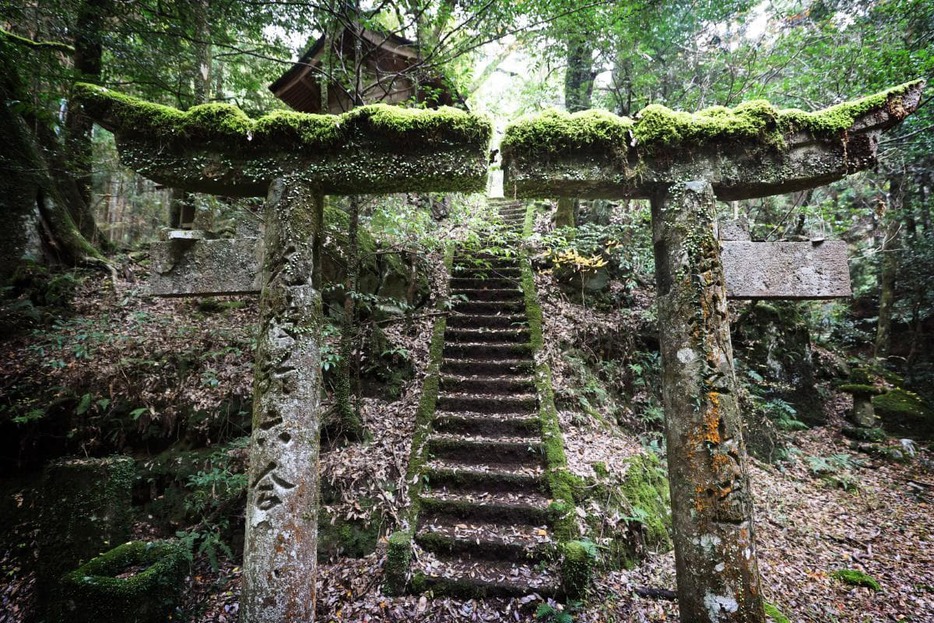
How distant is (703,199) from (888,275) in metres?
11.6

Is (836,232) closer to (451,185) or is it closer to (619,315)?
(619,315)

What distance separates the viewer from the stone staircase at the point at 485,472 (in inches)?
140

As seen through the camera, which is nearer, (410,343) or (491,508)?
(491,508)

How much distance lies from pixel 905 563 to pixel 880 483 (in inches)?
99.1

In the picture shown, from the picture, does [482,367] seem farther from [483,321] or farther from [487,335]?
[483,321]

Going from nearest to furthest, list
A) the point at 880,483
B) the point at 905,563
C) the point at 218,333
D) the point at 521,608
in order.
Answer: the point at 521,608
the point at 905,563
the point at 218,333
the point at 880,483

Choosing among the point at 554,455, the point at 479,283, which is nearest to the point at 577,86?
the point at 479,283

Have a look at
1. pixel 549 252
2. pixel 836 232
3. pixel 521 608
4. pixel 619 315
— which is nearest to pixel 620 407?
pixel 619 315

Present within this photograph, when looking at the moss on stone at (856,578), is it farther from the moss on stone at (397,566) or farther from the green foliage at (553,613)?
the moss on stone at (397,566)

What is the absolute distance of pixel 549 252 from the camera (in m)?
7.77

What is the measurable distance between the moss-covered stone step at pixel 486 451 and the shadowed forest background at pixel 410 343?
1.55ft

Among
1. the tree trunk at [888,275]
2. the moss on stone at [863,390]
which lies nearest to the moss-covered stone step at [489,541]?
the moss on stone at [863,390]

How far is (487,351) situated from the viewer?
6262 millimetres

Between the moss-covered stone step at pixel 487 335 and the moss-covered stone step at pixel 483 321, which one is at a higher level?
the moss-covered stone step at pixel 483 321
